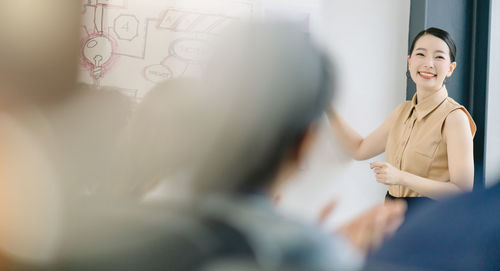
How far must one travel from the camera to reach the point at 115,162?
169 mm

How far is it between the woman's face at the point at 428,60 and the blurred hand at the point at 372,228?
0.35 feet

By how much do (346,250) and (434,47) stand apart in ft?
0.56

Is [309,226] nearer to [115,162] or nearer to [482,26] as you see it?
[115,162]

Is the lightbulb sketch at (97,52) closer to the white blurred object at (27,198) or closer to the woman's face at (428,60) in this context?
the white blurred object at (27,198)

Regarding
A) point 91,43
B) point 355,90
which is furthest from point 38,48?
point 355,90

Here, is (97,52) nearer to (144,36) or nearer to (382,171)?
(144,36)

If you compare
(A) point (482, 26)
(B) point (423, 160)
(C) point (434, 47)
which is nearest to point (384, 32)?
(C) point (434, 47)

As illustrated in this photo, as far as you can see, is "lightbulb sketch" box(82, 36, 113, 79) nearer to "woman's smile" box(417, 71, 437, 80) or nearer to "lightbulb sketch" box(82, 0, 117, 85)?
"lightbulb sketch" box(82, 0, 117, 85)

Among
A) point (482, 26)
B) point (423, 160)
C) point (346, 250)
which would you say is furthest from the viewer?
point (482, 26)

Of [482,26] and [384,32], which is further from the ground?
[482,26]

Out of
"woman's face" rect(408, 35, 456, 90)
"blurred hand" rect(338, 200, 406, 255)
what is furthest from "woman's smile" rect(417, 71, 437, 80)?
"blurred hand" rect(338, 200, 406, 255)

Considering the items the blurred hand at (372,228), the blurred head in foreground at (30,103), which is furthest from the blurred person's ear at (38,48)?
the blurred hand at (372,228)

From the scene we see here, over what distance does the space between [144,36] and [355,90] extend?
0.29 ft

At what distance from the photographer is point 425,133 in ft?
1.21
